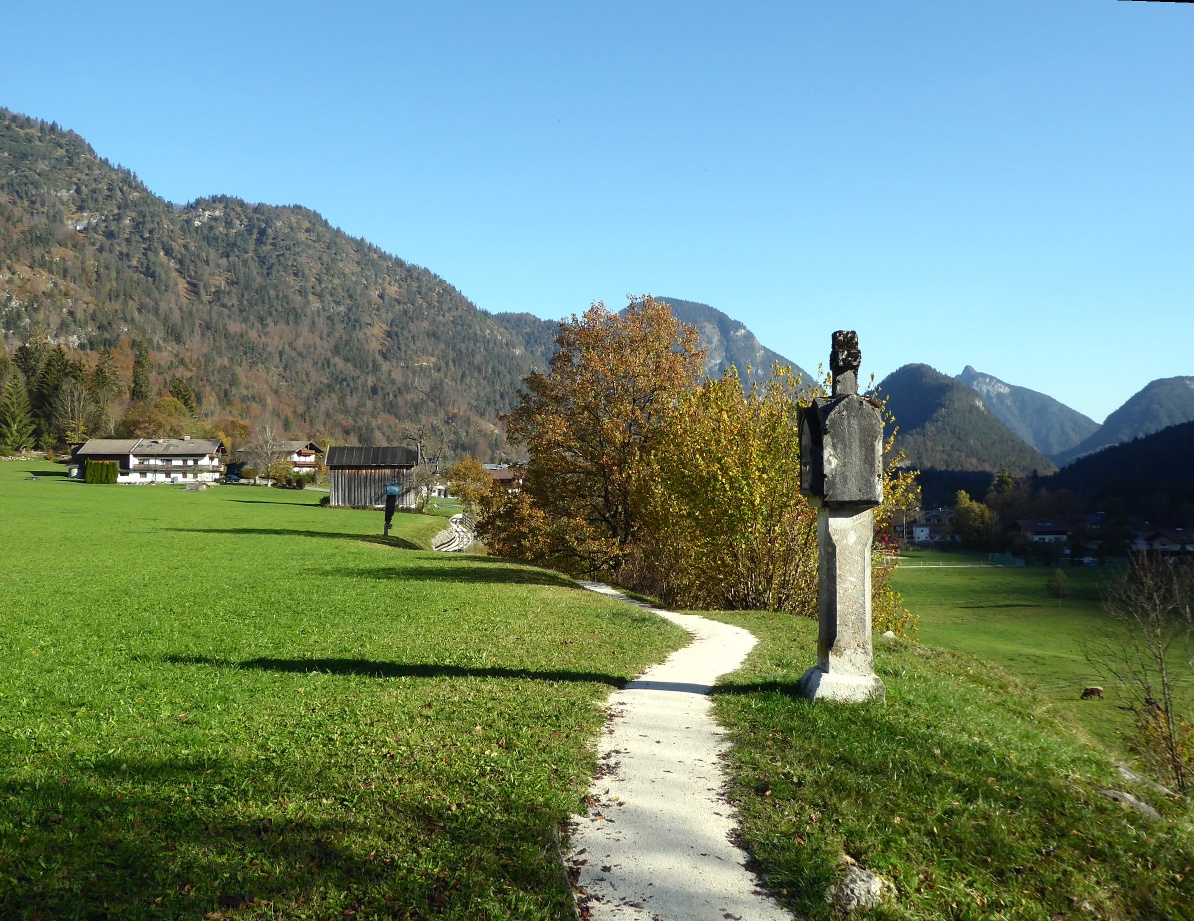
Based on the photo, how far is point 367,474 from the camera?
2813 inches

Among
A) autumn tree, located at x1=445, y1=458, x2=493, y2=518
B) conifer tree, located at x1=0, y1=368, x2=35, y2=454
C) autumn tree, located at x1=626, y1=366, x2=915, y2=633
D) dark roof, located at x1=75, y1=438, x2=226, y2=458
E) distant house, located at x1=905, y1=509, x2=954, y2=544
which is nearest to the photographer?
autumn tree, located at x1=626, y1=366, x2=915, y2=633

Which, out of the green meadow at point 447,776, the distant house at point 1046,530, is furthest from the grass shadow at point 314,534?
the distant house at point 1046,530

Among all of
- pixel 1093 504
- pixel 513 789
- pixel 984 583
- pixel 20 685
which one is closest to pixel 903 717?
pixel 513 789

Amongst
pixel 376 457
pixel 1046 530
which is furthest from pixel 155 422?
pixel 1046 530

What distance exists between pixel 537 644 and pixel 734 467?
9574 millimetres

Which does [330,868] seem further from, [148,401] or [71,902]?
[148,401]

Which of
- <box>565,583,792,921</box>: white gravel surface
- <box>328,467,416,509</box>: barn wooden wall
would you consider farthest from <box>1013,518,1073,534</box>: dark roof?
<box>565,583,792,921</box>: white gravel surface

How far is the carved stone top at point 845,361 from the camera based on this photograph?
375 inches

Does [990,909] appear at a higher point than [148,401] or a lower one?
lower

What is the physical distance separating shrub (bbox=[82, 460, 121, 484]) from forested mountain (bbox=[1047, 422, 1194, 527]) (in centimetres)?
14933

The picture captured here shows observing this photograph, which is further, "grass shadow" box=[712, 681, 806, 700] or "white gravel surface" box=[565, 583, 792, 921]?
"grass shadow" box=[712, 681, 806, 700]

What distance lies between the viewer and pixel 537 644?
44.7ft

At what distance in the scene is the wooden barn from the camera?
7112 cm

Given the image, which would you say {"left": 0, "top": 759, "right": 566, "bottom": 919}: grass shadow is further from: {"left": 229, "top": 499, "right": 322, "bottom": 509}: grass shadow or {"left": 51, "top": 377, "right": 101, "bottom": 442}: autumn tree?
{"left": 51, "top": 377, "right": 101, "bottom": 442}: autumn tree
